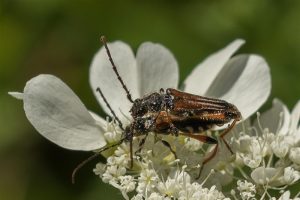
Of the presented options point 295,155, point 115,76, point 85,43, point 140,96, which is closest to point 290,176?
point 295,155

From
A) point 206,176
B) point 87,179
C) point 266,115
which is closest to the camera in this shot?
point 206,176

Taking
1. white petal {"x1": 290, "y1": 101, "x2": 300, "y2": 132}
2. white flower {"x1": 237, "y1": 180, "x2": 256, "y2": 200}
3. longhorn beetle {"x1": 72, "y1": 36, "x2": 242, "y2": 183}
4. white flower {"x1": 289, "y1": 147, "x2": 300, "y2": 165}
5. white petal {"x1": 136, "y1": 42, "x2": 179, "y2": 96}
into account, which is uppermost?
white petal {"x1": 136, "y1": 42, "x2": 179, "y2": 96}

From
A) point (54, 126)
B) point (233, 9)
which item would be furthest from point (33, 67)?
point (54, 126)

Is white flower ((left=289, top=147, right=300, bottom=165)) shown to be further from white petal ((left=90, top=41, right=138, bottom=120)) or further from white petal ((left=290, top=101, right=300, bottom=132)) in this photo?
white petal ((left=90, top=41, right=138, bottom=120))

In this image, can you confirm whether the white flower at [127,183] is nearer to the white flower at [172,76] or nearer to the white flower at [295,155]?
the white flower at [172,76]

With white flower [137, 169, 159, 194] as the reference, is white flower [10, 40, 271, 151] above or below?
above

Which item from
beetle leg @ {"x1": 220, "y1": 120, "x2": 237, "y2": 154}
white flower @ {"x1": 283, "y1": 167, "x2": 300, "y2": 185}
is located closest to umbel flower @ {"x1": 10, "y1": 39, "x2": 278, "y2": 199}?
beetle leg @ {"x1": 220, "y1": 120, "x2": 237, "y2": 154}

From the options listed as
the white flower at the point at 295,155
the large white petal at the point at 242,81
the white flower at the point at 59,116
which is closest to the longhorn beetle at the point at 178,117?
the white flower at the point at 59,116

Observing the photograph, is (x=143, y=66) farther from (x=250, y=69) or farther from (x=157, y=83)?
Result: (x=250, y=69)
